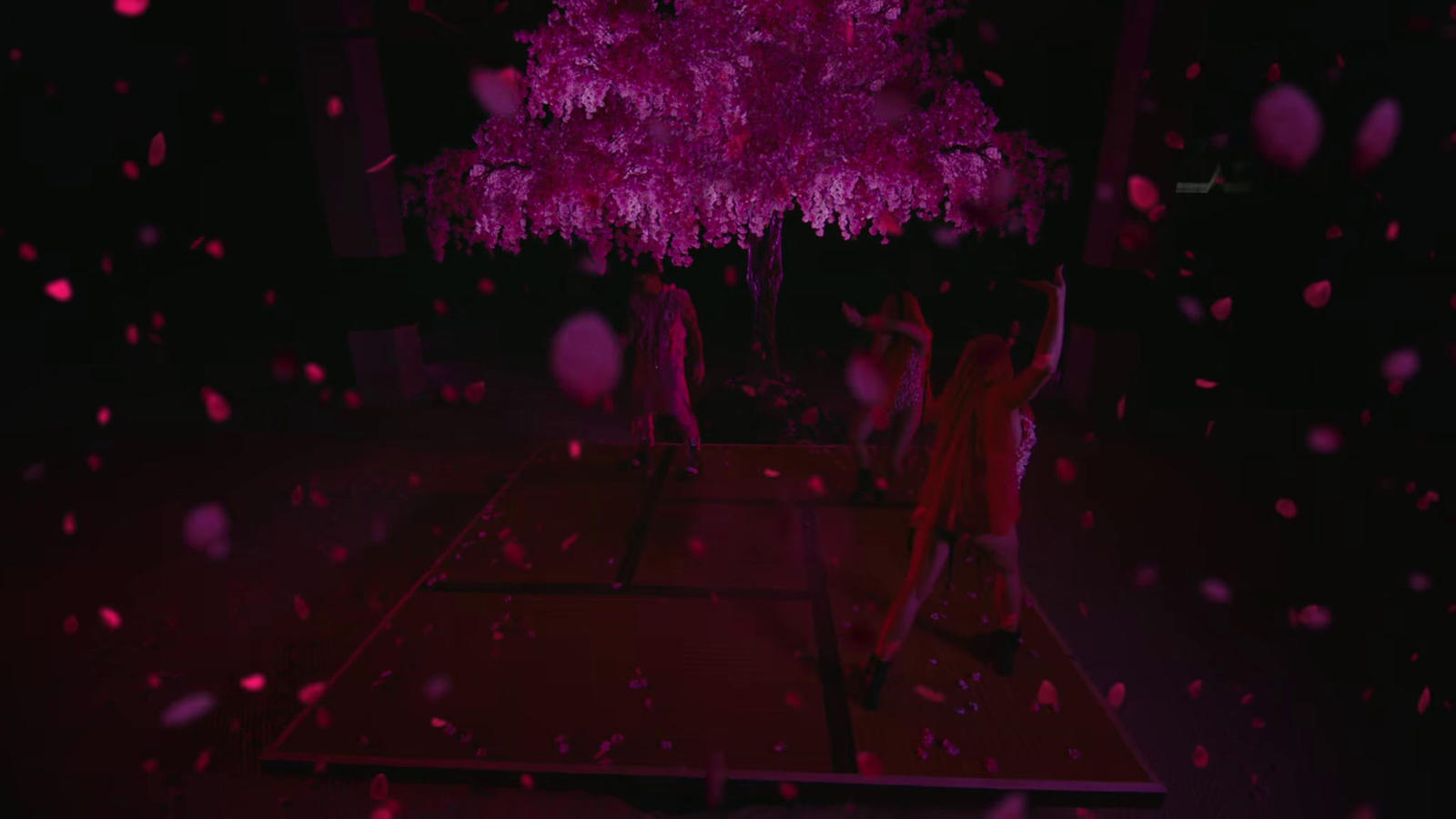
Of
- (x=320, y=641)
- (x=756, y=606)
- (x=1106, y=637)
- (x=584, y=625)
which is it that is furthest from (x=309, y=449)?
(x=1106, y=637)

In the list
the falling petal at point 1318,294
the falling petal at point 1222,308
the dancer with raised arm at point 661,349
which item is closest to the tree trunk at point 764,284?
the dancer with raised arm at point 661,349

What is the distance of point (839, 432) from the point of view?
7883 mm

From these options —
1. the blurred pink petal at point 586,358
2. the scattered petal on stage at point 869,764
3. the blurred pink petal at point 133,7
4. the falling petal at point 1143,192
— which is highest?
the blurred pink petal at point 133,7

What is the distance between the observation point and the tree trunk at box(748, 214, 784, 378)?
25.8 feet

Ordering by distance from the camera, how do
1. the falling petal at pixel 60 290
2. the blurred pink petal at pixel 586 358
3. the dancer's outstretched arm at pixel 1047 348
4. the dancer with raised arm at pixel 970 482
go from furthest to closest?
the falling petal at pixel 60 290 < the blurred pink petal at pixel 586 358 < the dancer with raised arm at pixel 970 482 < the dancer's outstretched arm at pixel 1047 348

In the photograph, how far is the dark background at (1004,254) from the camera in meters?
7.48

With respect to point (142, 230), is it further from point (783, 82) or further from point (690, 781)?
point (690, 781)

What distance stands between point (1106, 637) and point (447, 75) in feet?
39.6

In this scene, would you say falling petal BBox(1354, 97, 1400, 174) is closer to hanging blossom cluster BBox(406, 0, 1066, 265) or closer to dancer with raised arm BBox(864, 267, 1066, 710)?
hanging blossom cluster BBox(406, 0, 1066, 265)

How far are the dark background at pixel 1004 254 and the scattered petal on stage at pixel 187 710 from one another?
4.67 metres

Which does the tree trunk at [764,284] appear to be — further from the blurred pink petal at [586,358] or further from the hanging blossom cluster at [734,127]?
the blurred pink petal at [586,358]

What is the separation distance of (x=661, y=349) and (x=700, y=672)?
3054 millimetres

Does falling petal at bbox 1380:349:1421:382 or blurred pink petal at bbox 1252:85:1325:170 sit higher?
blurred pink petal at bbox 1252:85:1325:170

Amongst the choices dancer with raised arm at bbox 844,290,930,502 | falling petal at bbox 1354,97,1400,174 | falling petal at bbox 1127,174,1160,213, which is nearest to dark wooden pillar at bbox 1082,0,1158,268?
falling petal at bbox 1127,174,1160,213
